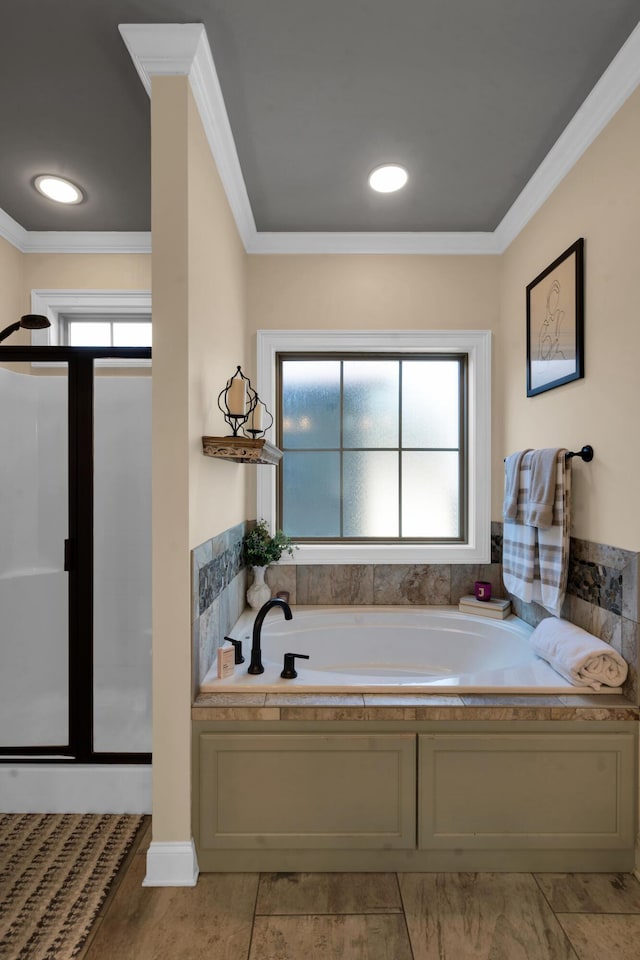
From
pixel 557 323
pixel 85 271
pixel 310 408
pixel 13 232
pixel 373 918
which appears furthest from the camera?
pixel 310 408

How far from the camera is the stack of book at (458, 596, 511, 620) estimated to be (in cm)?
253

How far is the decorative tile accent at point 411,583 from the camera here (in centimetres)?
272

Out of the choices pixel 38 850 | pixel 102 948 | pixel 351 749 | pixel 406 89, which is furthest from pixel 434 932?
pixel 406 89

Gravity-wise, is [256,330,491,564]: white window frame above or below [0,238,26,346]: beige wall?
below

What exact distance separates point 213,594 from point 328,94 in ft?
5.81

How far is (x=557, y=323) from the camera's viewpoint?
2.12m

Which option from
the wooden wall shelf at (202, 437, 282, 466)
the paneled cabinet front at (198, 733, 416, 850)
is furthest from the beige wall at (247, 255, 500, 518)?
the paneled cabinet front at (198, 733, 416, 850)

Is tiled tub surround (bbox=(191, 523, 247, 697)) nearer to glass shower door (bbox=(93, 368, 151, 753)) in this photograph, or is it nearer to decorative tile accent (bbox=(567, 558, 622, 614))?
glass shower door (bbox=(93, 368, 151, 753))

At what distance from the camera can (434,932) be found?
1.42m

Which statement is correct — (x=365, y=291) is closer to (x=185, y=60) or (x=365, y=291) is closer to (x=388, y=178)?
(x=388, y=178)

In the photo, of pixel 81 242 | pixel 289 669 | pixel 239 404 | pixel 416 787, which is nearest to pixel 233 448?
pixel 239 404

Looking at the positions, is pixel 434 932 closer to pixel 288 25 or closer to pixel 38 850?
pixel 38 850

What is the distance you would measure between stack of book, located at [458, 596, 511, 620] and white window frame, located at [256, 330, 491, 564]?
0.22 meters

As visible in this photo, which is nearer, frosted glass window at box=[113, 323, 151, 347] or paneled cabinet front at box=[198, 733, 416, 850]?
paneled cabinet front at box=[198, 733, 416, 850]
